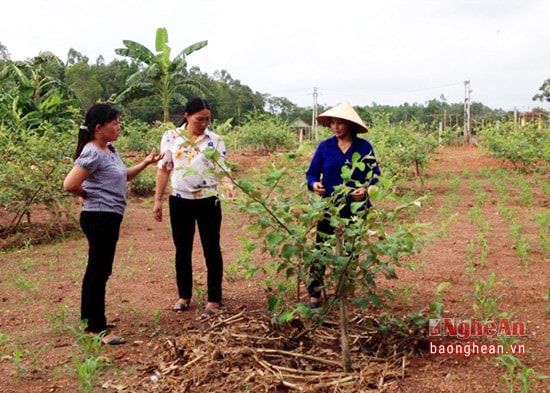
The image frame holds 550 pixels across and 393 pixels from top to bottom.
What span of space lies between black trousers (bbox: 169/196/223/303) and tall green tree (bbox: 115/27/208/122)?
41.1ft

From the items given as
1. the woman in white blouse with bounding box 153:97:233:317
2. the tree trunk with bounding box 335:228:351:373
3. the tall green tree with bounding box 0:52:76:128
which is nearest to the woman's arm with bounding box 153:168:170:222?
the woman in white blouse with bounding box 153:97:233:317

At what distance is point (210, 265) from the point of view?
375 centimetres

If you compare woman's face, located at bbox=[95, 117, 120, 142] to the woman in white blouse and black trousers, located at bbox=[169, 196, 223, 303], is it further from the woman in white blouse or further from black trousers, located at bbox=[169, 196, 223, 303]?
black trousers, located at bbox=[169, 196, 223, 303]

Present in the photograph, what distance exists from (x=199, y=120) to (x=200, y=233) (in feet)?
2.60

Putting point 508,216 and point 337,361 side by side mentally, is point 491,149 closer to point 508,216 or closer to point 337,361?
point 508,216

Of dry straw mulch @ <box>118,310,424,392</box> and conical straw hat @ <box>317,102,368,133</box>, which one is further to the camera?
conical straw hat @ <box>317,102,368,133</box>

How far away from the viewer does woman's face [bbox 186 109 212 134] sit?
3520mm

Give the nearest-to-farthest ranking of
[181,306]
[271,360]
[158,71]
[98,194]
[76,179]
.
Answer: [271,360]
[76,179]
[98,194]
[181,306]
[158,71]

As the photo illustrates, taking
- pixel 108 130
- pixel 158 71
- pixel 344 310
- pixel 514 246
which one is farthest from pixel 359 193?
pixel 158 71

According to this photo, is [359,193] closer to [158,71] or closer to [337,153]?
[337,153]

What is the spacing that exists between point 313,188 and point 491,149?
34.9 ft

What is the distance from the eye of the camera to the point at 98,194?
10.7ft

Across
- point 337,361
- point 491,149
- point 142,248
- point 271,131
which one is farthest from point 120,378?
point 271,131

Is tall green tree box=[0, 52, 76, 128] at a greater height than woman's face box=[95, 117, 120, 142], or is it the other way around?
tall green tree box=[0, 52, 76, 128]
